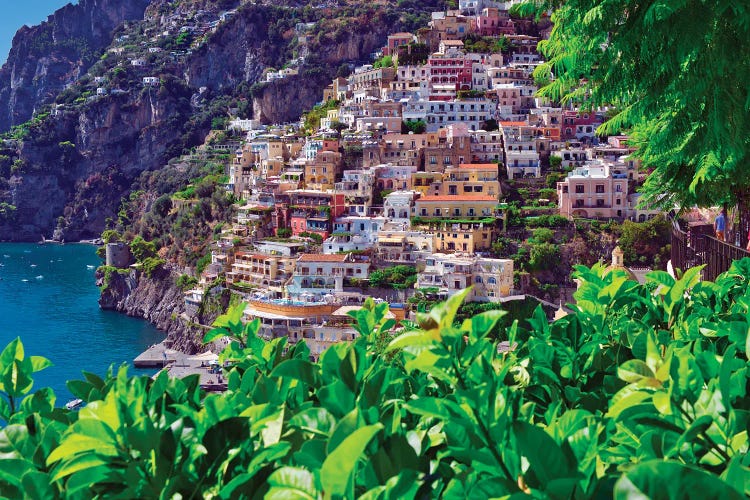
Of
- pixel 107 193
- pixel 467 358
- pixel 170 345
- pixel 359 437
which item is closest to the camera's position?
pixel 359 437

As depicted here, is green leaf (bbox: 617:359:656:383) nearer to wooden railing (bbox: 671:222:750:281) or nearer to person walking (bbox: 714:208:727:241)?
wooden railing (bbox: 671:222:750:281)

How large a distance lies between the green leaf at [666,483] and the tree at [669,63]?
1.96 m

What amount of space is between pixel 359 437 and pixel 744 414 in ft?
2.17

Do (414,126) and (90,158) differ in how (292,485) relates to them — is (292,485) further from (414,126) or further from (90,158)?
(90,158)

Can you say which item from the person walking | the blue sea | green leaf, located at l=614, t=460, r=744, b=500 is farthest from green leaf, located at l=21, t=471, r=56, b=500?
the blue sea

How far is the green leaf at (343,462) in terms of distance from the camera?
106 cm

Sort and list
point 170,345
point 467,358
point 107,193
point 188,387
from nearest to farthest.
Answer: point 467,358 → point 188,387 → point 170,345 → point 107,193

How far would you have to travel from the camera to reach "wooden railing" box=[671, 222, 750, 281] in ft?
17.1

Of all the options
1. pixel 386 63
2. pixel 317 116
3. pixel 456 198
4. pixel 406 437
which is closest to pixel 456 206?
pixel 456 198

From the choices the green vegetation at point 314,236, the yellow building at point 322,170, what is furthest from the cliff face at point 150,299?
the yellow building at point 322,170

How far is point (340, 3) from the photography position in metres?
66.9

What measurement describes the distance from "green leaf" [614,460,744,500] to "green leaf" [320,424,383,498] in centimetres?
32

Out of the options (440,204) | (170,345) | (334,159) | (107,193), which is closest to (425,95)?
(334,159)

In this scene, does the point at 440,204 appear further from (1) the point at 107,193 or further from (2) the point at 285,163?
(1) the point at 107,193
